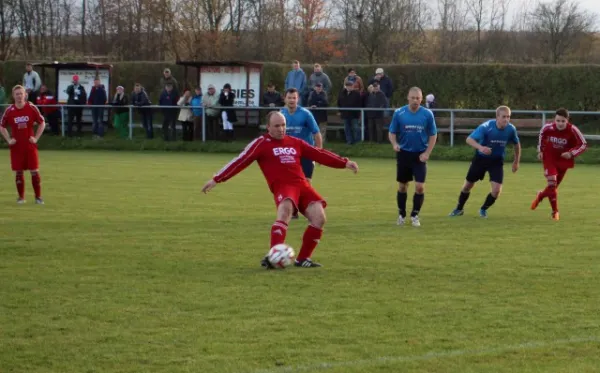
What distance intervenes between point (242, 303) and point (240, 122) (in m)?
24.0

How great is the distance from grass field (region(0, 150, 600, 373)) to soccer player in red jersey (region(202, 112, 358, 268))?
379mm

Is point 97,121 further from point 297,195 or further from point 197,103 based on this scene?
point 297,195

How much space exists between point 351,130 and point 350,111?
25.4 inches

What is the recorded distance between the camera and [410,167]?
44.8 ft

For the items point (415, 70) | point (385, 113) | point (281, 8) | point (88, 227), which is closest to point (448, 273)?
point (88, 227)

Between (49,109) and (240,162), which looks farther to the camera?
(49,109)

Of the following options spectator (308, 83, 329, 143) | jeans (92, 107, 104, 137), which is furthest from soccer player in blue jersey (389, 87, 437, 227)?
jeans (92, 107, 104, 137)

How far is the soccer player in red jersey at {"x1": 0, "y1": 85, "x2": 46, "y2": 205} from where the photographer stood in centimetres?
1588

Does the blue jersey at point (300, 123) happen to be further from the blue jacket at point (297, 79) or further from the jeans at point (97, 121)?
the jeans at point (97, 121)

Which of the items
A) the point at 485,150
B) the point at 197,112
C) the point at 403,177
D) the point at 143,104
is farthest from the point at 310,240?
the point at 143,104

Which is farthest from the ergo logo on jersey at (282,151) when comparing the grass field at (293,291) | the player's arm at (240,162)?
the grass field at (293,291)

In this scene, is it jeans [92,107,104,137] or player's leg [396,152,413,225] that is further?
jeans [92,107,104,137]

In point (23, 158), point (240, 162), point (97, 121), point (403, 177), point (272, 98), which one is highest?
point (272, 98)

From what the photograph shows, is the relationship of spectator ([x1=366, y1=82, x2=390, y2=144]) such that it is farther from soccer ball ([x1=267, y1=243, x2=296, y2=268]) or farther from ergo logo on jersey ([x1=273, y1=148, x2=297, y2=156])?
soccer ball ([x1=267, y1=243, x2=296, y2=268])
